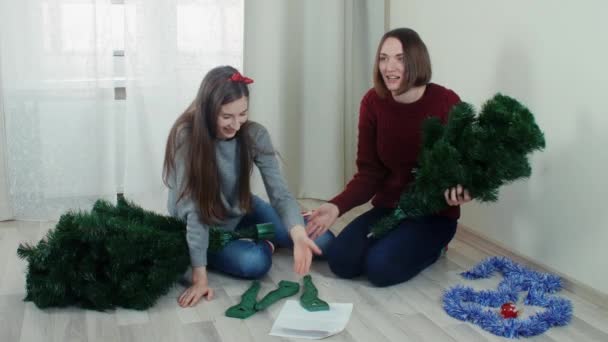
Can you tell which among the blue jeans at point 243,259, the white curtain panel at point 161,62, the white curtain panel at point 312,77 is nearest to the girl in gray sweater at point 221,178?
the blue jeans at point 243,259

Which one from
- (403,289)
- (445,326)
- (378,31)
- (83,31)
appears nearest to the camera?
(445,326)

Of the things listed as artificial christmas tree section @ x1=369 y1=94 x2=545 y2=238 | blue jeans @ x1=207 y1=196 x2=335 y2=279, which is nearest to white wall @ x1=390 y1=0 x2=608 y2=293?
artificial christmas tree section @ x1=369 y1=94 x2=545 y2=238

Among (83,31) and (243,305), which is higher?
(83,31)

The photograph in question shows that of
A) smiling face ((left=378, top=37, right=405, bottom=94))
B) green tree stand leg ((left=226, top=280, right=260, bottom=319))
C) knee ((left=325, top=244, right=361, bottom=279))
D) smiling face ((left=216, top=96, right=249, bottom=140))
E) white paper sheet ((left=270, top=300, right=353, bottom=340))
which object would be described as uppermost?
smiling face ((left=378, top=37, right=405, bottom=94))

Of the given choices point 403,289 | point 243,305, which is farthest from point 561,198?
point 243,305

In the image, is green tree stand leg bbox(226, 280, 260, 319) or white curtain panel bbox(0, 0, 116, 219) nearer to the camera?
green tree stand leg bbox(226, 280, 260, 319)

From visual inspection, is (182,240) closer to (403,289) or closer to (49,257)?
(49,257)

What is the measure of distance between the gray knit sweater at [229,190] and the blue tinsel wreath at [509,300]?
0.54 metres

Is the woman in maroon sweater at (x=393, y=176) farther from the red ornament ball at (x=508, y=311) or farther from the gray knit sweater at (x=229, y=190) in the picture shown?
the red ornament ball at (x=508, y=311)

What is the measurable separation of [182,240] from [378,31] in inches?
60.5

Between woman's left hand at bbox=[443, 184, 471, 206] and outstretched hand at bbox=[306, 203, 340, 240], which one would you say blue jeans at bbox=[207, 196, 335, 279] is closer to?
outstretched hand at bbox=[306, 203, 340, 240]

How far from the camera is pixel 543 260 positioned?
2.36m

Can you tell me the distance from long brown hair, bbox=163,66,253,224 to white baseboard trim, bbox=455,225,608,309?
97cm

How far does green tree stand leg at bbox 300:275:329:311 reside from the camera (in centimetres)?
204
